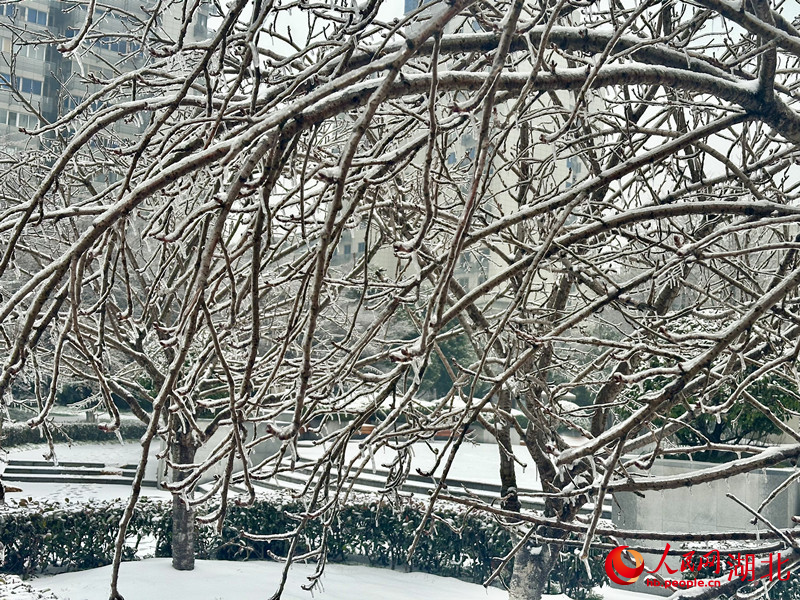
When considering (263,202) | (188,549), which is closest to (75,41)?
(263,202)

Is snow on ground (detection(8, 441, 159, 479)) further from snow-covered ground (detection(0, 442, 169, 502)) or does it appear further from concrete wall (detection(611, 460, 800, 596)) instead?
concrete wall (detection(611, 460, 800, 596))

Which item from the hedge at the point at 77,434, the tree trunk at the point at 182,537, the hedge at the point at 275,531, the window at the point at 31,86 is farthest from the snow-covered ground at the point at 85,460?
the window at the point at 31,86

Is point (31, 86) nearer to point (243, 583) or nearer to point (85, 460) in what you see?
point (85, 460)

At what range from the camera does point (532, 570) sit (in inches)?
286

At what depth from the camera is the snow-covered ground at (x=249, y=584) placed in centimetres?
855

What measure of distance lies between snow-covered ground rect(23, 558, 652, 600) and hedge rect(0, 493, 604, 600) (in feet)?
1.03

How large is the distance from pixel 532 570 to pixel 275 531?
200 inches

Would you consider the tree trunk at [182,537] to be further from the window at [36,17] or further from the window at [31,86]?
the window at [36,17]

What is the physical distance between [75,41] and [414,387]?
4.68ft

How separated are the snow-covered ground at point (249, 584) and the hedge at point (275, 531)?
12.4 inches

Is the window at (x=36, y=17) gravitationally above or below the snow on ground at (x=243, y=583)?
above

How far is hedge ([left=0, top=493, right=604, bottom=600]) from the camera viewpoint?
9.71 meters

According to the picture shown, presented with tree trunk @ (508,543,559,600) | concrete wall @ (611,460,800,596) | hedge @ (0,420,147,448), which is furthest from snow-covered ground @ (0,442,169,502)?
concrete wall @ (611,460,800,596)

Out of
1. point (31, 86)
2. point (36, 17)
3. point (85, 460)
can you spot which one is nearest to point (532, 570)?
point (85, 460)
